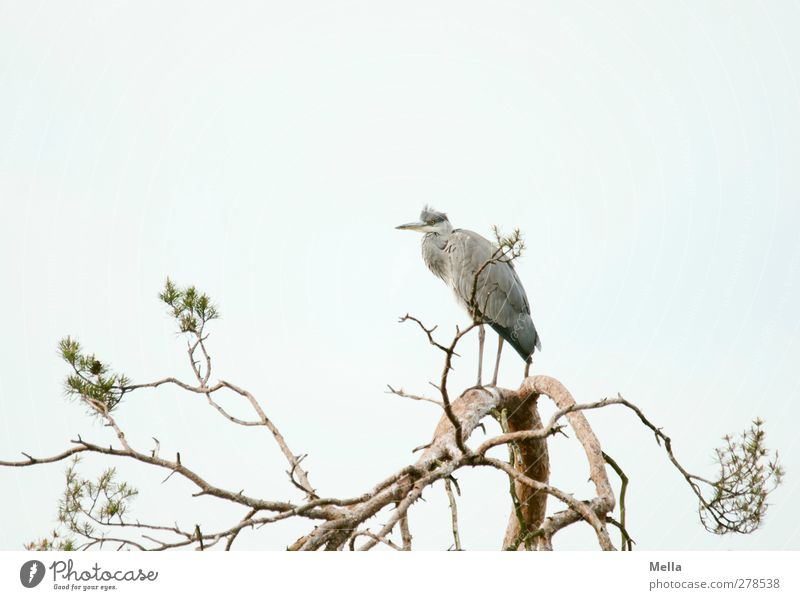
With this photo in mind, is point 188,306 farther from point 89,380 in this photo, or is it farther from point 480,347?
point 480,347

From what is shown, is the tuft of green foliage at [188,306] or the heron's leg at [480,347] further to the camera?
the heron's leg at [480,347]

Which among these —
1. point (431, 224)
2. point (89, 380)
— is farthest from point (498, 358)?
point (89, 380)

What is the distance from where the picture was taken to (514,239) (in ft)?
9.93

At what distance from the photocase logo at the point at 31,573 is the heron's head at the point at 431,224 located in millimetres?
4401

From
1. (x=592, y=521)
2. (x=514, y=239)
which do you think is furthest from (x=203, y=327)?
(x=592, y=521)

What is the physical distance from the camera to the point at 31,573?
132 inches

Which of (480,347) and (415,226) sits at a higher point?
(415,226)

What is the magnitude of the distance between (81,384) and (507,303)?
3.52 metres

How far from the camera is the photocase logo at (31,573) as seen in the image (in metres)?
3.32

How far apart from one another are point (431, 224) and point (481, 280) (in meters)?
1.07

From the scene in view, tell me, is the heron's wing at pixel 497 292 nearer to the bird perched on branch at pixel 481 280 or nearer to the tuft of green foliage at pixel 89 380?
the bird perched on branch at pixel 481 280

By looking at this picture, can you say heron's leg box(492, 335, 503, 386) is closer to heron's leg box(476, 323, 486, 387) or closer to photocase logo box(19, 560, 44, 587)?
heron's leg box(476, 323, 486, 387)

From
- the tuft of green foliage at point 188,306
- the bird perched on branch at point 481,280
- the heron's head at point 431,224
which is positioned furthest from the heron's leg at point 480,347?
the tuft of green foliage at point 188,306

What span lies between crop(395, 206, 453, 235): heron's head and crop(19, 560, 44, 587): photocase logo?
4.40m
